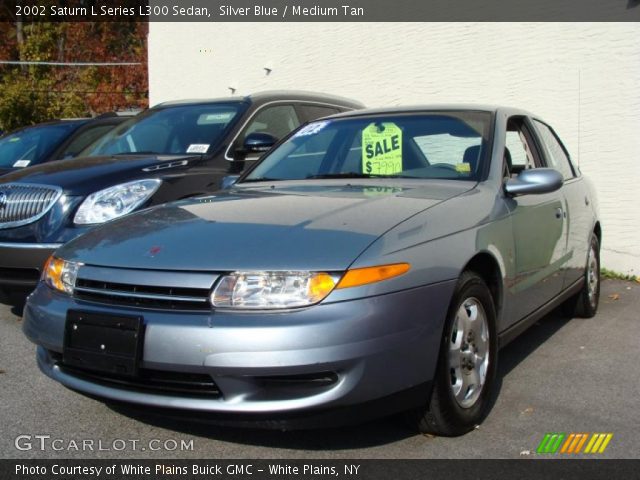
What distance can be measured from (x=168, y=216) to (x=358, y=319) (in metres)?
1.27

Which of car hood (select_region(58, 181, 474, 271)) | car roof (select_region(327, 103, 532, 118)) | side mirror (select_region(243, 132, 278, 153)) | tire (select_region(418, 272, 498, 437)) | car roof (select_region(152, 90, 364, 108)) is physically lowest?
tire (select_region(418, 272, 498, 437))

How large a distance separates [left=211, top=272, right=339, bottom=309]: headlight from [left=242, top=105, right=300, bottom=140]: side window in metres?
3.34

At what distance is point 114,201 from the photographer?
191 inches

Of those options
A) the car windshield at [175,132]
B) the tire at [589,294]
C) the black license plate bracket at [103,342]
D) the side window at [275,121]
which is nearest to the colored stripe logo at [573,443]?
the black license plate bracket at [103,342]

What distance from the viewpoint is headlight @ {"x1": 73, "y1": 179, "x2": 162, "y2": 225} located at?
4.77 metres

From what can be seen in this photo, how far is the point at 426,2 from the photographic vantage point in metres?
8.81

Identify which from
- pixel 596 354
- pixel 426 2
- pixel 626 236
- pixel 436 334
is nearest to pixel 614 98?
pixel 626 236

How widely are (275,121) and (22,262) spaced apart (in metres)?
2.53

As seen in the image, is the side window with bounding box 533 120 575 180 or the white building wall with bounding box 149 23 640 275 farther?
the white building wall with bounding box 149 23 640 275

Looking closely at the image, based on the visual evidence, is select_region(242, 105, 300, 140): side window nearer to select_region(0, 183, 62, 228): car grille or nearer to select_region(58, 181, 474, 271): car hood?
select_region(0, 183, 62, 228): car grille

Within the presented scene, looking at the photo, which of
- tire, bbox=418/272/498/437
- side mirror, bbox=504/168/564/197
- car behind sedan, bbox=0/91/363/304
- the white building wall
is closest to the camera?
tire, bbox=418/272/498/437

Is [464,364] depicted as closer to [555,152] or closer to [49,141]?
[555,152]

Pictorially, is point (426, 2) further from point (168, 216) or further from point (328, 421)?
point (328, 421)
